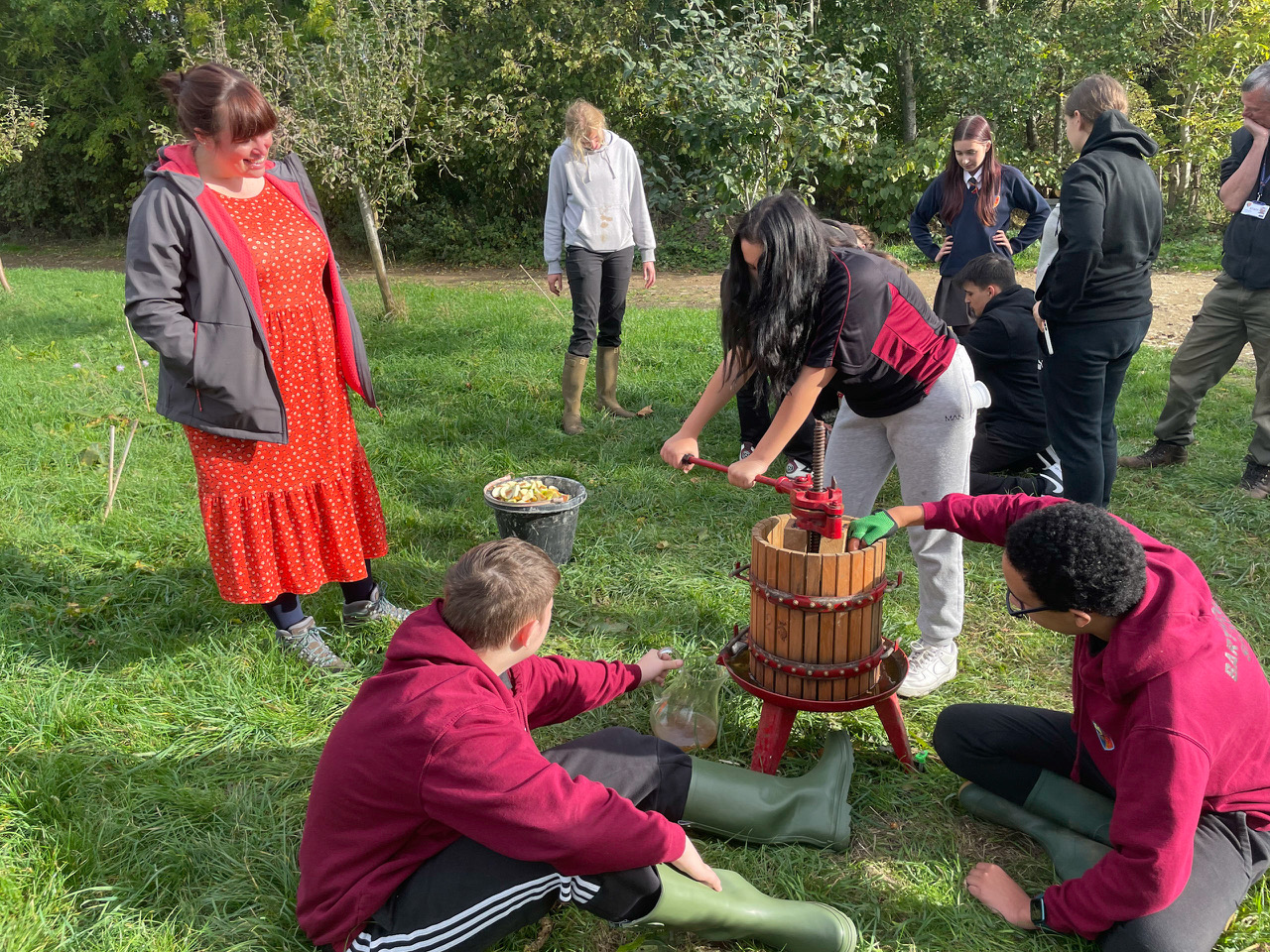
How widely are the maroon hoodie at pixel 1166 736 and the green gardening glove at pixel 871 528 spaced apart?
0.59 m

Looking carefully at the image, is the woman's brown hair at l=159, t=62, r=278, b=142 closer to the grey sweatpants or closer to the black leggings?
the black leggings

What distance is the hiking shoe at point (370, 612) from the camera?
3721 millimetres

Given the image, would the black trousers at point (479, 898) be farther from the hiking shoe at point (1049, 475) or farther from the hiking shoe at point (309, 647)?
the hiking shoe at point (1049, 475)

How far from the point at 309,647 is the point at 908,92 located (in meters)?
14.7

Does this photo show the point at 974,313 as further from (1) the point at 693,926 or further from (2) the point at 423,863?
(2) the point at 423,863

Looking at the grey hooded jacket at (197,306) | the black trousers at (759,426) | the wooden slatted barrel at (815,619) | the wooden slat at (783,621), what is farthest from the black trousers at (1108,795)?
the black trousers at (759,426)

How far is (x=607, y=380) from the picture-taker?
635cm

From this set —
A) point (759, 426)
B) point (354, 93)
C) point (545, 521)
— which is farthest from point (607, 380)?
point (354, 93)

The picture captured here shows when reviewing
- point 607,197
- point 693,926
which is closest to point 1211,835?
point 693,926

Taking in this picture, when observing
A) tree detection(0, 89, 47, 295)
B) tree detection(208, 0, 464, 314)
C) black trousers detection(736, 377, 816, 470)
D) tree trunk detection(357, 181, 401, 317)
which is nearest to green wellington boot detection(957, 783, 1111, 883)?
black trousers detection(736, 377, 816, 470)

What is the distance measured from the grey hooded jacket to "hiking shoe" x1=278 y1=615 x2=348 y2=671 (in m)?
0.79

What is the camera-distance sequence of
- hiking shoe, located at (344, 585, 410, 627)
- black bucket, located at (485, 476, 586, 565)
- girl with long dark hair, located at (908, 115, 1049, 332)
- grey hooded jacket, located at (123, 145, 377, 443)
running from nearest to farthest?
grey hooded jacket, located at (123, 145, 377, 443) < hiking shoe, located at (344, 585, 410, 627) < black bucket, located at (485, 476, 586, 565) < girl with long dark hair, located at (908, 115, 1049, 332)

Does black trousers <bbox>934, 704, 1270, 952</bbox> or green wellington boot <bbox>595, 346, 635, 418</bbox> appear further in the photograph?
green wellington boot <bbox>595, 346, 635, 418</bbox>

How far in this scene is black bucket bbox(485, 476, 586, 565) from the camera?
405 cm
